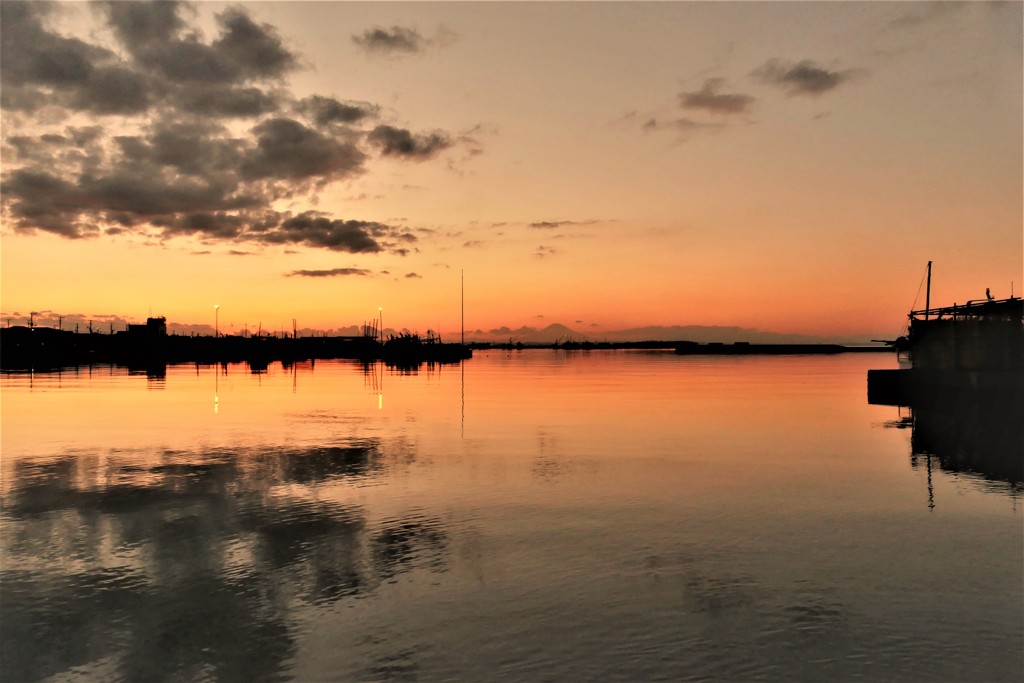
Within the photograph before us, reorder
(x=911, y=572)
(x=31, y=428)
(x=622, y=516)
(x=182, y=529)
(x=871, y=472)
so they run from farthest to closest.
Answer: (x=31, y=428) → (x=871, y=472) → (x=622, y=516) → (x=182, y=529) → (x=911, y=572)

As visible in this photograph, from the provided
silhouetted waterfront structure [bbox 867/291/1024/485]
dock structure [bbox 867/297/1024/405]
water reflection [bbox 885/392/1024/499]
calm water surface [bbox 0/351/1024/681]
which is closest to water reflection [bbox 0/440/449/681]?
calm water surface [bbox 0/351/1024/681]

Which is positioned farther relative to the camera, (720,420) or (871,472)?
Result: (720,420)

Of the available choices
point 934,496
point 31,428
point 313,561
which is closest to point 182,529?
point 313,561

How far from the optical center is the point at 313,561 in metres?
15.0

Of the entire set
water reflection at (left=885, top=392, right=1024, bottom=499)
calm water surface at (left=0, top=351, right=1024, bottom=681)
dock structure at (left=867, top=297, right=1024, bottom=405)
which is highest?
dock structure at (left=867, top=297, right=1024, bottom=405)

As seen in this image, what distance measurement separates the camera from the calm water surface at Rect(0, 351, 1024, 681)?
10680 mm

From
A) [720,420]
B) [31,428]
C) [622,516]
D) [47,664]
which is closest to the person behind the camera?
[47,664]

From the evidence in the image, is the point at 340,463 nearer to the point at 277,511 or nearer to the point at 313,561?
the point at 277,511

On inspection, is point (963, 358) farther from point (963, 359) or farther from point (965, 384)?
point (965, 384)

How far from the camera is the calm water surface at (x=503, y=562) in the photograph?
10680 millimetres

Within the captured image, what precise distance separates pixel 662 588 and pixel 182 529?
1183 centimetres

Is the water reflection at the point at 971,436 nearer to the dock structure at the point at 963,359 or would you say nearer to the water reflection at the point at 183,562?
the dock structure at the point at 963,359

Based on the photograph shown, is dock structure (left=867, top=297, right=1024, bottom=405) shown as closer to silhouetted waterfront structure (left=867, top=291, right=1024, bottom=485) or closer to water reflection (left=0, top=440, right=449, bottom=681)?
silhouetted waterfront structure (left=867, top=291, right=1024, bottom=485)

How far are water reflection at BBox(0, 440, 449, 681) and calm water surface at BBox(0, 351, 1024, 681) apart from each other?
0.22ft
